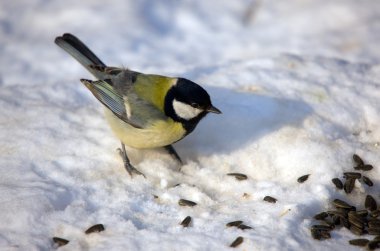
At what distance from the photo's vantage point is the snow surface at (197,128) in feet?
10.3

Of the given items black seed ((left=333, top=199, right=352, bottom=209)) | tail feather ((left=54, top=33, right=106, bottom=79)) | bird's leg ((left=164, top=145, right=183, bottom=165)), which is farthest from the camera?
tail feather ((left=54, top=33, right=106, bottom=79))

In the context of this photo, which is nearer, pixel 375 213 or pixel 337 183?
pixel 375 213

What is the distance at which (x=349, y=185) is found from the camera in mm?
3496

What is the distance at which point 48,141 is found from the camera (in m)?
3.97

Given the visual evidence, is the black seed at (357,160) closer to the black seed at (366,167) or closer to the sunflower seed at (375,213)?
the black seed at (366,167)

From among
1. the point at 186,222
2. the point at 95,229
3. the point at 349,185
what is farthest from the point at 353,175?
the point at 95,229

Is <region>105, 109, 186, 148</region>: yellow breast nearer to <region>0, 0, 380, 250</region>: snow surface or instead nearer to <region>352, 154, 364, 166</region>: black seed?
<region>0, 0, 380, 250</region>: snow surface

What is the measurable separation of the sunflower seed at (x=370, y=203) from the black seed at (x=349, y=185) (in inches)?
4.5

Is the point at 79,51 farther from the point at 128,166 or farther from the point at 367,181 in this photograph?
the point at 367,181

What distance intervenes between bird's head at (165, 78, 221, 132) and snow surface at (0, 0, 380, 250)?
386 mm

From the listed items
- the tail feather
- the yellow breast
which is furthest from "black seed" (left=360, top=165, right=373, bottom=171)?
the tail feather

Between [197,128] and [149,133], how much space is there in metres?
0.59

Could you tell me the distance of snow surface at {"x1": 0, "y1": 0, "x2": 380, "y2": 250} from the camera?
3.15 m

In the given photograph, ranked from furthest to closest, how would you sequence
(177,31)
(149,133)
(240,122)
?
(177,31), (240,122), (149,133)
